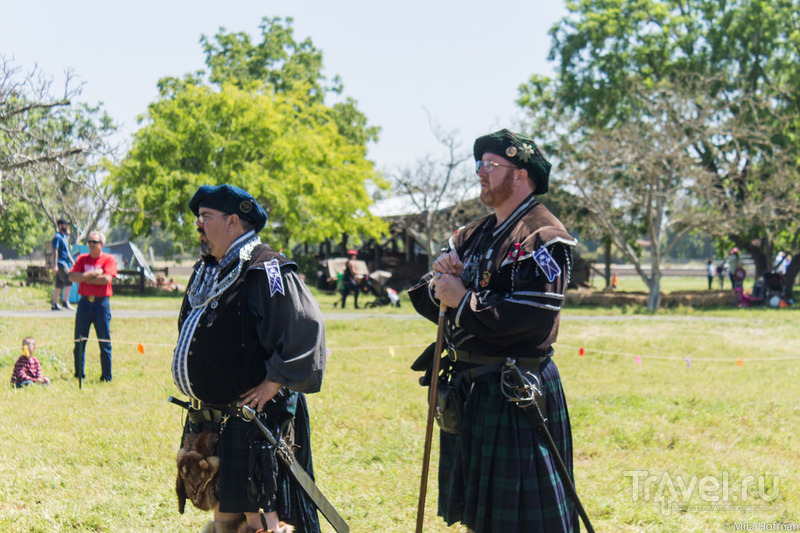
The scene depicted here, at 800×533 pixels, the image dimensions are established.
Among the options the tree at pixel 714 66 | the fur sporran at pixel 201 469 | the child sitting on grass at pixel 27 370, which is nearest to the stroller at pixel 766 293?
the tree at pixel 714 66

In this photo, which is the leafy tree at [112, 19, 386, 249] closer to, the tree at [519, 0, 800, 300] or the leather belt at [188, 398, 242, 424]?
the tree at [519, 0, 800, 300]

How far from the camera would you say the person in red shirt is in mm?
8273

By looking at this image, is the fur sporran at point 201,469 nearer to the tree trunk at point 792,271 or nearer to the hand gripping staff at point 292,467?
the hand gripping staff at point 292,467

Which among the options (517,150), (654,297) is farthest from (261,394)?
(654,297)

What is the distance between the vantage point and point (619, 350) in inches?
509

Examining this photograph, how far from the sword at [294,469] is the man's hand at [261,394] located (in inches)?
1.1

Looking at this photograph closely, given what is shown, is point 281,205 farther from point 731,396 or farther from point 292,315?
point 292,315

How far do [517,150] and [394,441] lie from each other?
3.72 m

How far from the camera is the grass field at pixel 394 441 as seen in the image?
15.5 ft

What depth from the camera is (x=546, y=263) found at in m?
3.10

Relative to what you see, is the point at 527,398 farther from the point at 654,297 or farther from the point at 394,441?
the point at 654,297

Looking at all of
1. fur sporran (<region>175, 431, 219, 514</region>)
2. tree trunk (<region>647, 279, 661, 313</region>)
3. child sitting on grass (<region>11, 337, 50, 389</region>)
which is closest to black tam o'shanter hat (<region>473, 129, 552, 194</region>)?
fur sporran (<region>175, 431, 219, 514</region>)

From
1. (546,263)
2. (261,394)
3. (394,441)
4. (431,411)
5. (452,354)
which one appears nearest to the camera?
(546,263)

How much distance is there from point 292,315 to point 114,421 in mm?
4365
